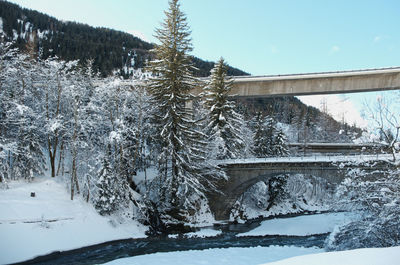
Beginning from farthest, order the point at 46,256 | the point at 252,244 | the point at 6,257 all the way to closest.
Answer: the point at 252,244
the point at 46,256
the point at 6,257

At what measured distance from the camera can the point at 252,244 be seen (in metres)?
21.0

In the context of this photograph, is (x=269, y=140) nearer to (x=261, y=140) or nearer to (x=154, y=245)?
(x=261, y=140)

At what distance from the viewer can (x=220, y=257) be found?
1625 centimetres

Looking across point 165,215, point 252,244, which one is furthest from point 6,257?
point 252,244

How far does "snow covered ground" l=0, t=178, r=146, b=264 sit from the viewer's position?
1718cm

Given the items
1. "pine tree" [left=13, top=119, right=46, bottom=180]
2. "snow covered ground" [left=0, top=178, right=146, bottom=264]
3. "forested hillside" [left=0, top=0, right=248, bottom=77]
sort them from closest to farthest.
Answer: "snow covered ground" [left=0, top=178, right=146, bottom=264]
"pine tree" [left=13, top=119, right=46, bottom=180]
"forested hillside" [left=0, top=0, right=248, bottom=77]

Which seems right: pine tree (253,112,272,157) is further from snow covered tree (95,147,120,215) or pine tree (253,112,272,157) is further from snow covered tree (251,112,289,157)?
snow covered tree (95,147,120,215)

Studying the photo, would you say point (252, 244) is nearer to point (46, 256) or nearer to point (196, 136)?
point (196, 136)

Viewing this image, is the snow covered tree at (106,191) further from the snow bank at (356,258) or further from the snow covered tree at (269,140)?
the snow covered tree at (269,140)

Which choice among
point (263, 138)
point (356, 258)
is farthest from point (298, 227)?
point (356, 258)

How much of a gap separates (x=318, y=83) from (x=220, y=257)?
2067 cm

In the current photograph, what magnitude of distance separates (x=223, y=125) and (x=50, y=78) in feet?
54.2

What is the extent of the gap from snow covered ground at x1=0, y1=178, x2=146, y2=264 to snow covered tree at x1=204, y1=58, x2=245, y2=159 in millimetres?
11916

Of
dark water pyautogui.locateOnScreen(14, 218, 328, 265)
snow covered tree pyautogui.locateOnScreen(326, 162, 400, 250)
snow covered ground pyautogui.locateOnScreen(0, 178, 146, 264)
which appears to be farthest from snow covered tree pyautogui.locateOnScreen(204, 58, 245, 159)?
snow covered tree pyautogui.locateOnScreen(326, 162, 400, 250)
